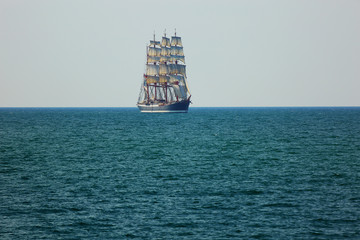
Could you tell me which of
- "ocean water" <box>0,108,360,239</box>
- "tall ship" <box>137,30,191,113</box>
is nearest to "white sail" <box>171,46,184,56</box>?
"tall ship" <box>137,30,191,113</box>

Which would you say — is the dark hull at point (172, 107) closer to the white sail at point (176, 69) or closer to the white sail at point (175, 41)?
the white sail at point (176, 69)

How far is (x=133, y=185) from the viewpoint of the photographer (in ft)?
113

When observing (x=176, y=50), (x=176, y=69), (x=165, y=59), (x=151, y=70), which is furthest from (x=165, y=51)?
(x=151, y=70)

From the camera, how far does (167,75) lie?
18925 cm

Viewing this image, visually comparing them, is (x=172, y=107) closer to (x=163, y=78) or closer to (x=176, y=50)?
(x=163, y=78)

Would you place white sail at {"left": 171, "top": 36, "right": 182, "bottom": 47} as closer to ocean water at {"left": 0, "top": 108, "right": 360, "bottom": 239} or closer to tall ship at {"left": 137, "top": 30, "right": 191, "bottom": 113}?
tall ship at {"left": 137, "top": 30, "right": 191, "bottom": 113}

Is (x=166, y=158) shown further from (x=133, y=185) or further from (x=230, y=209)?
(x=230, y=209)

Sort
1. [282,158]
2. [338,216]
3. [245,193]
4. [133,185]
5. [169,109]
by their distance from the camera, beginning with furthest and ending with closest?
1. [169,109]
2. [282,158]
3. [133,185]
4. [245,193]
5. [338,216]

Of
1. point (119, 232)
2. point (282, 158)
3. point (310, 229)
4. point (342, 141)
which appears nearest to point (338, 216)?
point (310, 229)

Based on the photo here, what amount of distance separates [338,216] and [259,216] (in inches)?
182

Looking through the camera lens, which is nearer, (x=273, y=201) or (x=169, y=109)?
(x=273, y=201)

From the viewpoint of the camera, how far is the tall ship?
18675cm

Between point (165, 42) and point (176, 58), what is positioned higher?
point (165, 42)

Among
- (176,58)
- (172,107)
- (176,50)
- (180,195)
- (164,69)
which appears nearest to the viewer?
(180,195)
